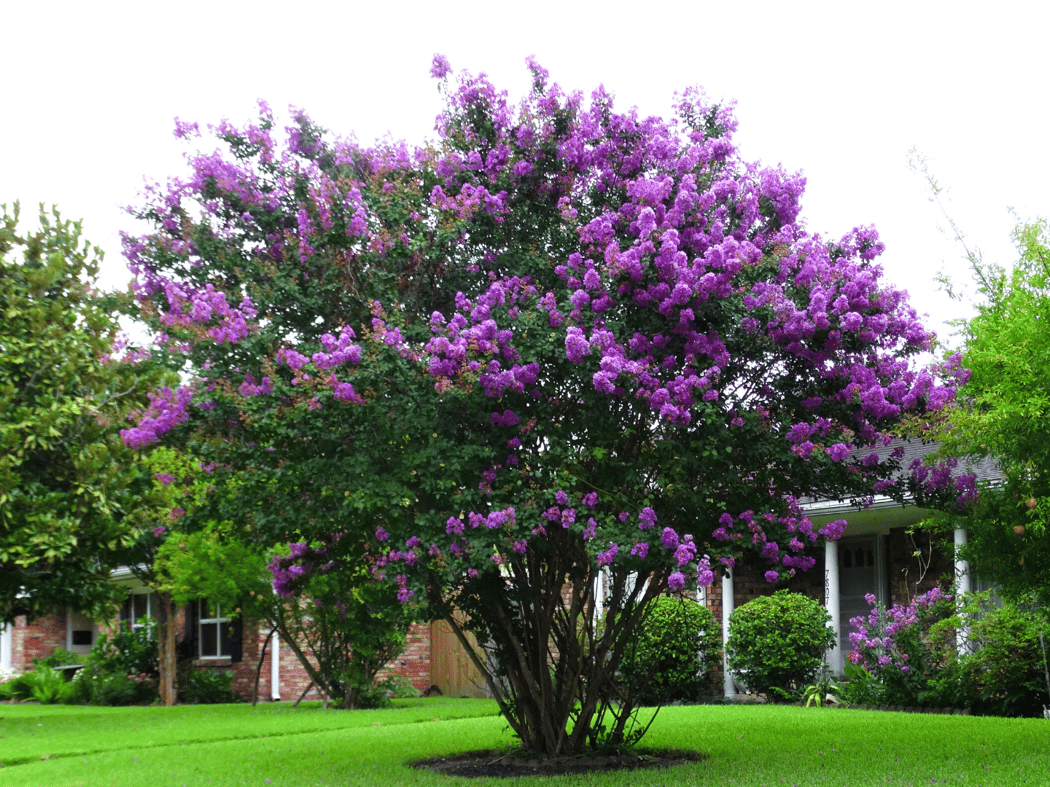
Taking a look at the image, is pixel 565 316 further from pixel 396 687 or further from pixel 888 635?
pixel 396 687

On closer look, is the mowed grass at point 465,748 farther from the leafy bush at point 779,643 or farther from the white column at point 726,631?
the white column at point 726,631

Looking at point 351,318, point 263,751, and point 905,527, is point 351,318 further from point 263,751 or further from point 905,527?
point 905,527

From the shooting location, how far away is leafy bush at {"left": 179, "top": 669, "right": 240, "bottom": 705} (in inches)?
765

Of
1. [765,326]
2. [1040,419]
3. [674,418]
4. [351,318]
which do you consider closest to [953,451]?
[1040,419]

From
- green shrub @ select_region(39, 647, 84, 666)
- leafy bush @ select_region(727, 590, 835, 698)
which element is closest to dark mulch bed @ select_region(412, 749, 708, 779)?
leafy bush @ select_region(727, 590, 835, 698)

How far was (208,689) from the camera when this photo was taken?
19438 millimetres

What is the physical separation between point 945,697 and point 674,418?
303 inches

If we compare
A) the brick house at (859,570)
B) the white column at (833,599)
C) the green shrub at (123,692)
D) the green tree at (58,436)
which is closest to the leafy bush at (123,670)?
the green shrub at (123,692)

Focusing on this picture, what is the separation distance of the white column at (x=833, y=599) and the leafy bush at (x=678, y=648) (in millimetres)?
1651

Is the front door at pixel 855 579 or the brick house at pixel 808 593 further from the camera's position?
the front door at pixel 855 579

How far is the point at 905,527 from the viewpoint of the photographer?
49.2ft

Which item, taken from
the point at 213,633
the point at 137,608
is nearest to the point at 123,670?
the point at 213,633

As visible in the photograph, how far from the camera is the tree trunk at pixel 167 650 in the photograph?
18.7m

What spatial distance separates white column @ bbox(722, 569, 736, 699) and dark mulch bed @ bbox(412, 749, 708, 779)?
6806mm
